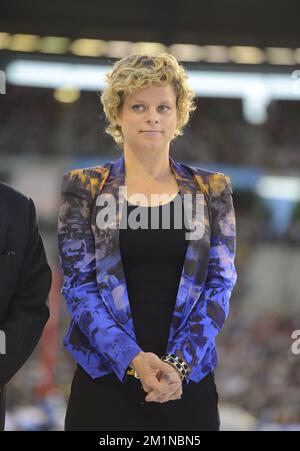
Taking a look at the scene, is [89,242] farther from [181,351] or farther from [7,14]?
[7,14]

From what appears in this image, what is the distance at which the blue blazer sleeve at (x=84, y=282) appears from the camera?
150cm

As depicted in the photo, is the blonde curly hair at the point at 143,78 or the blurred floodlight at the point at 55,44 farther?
the blurred floodlight at the point at 55,44

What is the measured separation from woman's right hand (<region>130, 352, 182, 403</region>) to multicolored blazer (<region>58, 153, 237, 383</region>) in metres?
0.03

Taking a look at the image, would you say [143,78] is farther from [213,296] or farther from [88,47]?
[88,47]

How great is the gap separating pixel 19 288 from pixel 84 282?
0.13m

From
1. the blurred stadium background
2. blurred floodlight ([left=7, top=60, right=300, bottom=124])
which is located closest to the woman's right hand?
the blurred stadium background

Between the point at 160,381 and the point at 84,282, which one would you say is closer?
the point at 160,381

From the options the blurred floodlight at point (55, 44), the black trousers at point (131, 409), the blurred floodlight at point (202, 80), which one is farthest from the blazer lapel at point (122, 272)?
the blurred floodlight at point (202, 80)

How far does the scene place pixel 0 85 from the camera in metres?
2.10

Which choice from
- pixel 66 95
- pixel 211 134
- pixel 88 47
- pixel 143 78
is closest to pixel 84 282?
pixel 143 78

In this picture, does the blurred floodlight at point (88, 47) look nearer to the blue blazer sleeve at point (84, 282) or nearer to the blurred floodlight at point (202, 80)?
the blurred floodlight at point (202, 80)

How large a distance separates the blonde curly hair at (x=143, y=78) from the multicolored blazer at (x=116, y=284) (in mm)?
167

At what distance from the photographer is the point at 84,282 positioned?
1.56 m

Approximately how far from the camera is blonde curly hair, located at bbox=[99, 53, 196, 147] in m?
1.58
